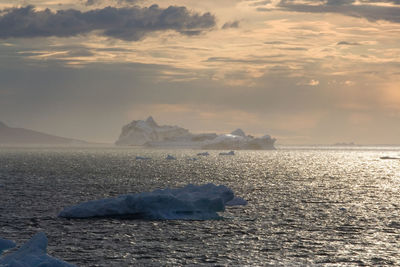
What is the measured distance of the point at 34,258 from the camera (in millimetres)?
21688

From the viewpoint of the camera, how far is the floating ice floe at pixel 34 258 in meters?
21.2

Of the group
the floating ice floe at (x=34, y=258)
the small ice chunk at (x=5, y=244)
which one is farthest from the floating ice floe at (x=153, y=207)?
the floating ice floe at (x=34, y=258)

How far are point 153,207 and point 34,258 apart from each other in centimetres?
1735

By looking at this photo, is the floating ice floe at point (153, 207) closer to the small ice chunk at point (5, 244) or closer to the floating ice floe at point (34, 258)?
the small ice chunk at point (5, 244)

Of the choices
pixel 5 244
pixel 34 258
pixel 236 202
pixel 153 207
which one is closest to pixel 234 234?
pixel 153 207

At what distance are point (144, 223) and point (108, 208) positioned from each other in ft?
11.8

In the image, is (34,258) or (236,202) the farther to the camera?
(236,202)

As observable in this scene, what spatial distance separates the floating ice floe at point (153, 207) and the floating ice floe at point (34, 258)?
47.0ft

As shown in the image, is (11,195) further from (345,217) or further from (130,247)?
(345,217)

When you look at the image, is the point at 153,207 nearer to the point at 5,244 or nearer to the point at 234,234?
the point at 234,234

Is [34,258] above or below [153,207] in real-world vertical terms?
above

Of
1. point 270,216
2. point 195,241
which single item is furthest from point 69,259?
point 270,216

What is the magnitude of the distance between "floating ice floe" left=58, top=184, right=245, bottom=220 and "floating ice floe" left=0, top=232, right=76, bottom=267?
1434cm

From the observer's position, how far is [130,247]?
27953mm
